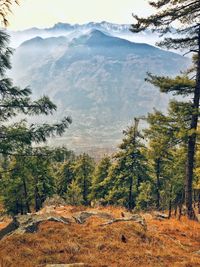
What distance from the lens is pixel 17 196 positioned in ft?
148

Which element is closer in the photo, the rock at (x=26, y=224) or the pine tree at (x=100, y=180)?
the rock at (x=26, y=224)

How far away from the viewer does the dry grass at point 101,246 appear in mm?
10664

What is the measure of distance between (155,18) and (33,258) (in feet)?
44.4

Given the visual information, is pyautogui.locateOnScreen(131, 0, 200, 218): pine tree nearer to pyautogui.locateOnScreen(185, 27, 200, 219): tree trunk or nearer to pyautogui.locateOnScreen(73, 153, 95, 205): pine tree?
pyautogui.locateOnScreen(185, 27, 200, 219): tree trunk

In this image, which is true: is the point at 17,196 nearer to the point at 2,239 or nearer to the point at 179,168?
the point at 179,168

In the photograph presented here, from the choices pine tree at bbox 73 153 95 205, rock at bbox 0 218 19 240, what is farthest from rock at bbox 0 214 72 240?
pine tree at bbox 73 153 95 205

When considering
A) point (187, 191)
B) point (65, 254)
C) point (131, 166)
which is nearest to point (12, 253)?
point (65, 254)

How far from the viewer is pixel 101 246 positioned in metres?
11.8

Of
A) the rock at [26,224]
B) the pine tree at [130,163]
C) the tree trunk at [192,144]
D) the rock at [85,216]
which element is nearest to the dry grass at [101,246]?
the rock at [26,224]

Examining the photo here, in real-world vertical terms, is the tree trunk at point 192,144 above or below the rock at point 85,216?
above

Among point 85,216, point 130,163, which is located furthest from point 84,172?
point 85,216

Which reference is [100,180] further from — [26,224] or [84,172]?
[26,224]

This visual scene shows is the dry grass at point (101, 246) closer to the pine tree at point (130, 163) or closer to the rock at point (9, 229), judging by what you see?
the rock at point (9, 229)

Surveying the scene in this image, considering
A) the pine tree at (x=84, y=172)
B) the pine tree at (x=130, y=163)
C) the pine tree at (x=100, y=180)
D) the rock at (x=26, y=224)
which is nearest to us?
the rock at (x=26, y=224)
